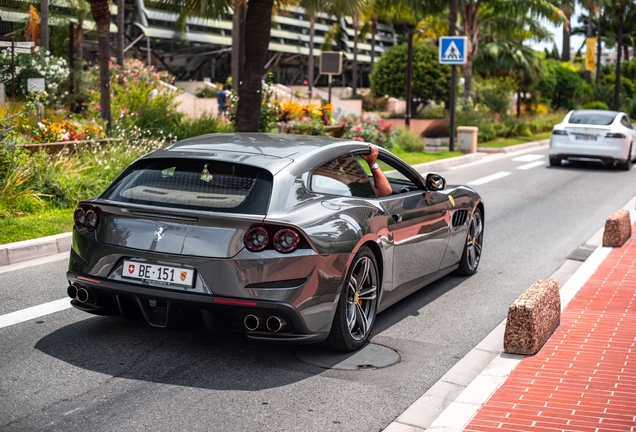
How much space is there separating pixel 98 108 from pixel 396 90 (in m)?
18.8

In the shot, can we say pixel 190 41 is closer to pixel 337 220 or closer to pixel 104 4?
pixel 104 4

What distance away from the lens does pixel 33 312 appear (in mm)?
6914

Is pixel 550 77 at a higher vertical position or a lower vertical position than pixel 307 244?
higher

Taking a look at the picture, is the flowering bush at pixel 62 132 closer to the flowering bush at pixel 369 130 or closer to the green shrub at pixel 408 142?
the flowering bush at pixel 369 130

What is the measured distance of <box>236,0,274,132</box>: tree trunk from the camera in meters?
17.9

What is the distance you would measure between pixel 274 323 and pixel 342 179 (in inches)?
56.1

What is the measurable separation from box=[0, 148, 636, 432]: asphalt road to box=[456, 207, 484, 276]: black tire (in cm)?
15

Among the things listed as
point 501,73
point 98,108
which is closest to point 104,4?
point 98,108

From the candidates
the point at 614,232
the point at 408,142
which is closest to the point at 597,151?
the point at 408,142

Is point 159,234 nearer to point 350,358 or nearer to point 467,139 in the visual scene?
point 350,358

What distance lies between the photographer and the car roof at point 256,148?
19.3 ft

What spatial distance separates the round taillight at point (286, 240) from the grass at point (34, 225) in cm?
512

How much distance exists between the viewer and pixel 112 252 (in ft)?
18.4

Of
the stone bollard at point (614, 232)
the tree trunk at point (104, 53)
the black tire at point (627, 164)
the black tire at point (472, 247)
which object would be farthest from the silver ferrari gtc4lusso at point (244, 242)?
the black tire at point (627, 164)
